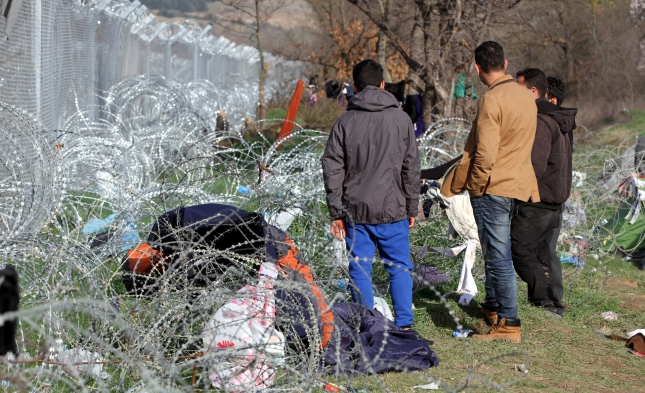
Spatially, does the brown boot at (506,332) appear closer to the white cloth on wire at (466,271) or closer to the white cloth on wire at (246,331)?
the white cloth on wire at (466,271)

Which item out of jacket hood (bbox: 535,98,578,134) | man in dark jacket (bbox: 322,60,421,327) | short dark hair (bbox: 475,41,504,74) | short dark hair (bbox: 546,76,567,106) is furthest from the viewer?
short dark hair (bbox: 546,76,567,106)

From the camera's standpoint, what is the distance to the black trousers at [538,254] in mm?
5738

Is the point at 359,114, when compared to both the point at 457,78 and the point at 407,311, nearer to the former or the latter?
the point at 407,311

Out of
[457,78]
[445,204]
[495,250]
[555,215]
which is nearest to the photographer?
[495,250]

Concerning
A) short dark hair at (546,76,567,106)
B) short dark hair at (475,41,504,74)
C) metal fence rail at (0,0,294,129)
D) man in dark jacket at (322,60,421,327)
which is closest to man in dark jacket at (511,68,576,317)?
short dark hair at (546,76,567,106)

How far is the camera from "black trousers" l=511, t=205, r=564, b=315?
5.74 meters

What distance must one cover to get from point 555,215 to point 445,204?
90 cm

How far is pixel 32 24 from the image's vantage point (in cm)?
805

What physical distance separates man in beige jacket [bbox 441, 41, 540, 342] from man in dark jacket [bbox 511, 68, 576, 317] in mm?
384

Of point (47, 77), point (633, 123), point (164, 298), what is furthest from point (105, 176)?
point (633, 123)

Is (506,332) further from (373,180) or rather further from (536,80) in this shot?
(536,80)

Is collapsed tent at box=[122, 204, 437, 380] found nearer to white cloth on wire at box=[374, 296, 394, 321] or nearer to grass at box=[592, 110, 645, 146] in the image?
white cloth on wire at box=[374, 296, 394, 321]

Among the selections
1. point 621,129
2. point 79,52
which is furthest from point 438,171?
point 621,129

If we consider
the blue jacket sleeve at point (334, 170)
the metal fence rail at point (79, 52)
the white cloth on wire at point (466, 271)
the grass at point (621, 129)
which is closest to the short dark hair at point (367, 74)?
the blue jacket sleeve at point (334, 170)
